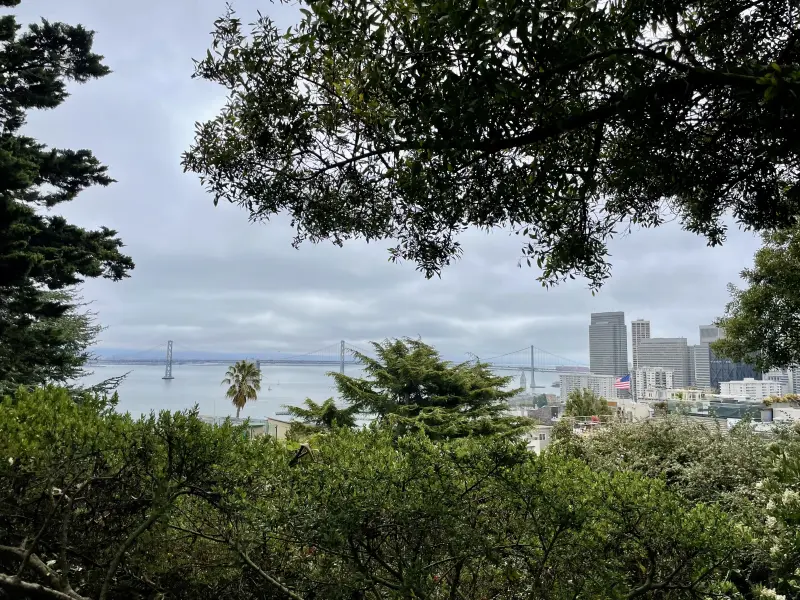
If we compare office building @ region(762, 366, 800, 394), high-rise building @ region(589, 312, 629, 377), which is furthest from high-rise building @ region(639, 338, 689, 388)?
office building @ region(762, 366, 800, 394)

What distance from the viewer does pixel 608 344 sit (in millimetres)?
75000

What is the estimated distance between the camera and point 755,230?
300 centimetres

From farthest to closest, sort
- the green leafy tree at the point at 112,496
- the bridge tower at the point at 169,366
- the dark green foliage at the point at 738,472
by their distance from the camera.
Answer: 1. the bridge tower at the point at 169,366
2. the dark green foliage at the point at 738,472
3. the green leafy tree at the point at 112,496

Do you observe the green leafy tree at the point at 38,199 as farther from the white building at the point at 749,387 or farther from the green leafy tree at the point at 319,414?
the white building at the point at 749,387

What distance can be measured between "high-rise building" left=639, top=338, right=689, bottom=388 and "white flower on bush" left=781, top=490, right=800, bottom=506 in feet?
220

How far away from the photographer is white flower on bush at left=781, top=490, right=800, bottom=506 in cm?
256

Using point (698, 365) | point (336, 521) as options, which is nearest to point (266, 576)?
point (336, 521)

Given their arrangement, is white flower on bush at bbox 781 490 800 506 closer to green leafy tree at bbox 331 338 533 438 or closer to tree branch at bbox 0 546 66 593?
tree branch at bbox 0 546 66 593

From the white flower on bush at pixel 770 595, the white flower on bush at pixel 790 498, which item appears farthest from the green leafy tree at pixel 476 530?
the white flower on bush at pixel 790 498

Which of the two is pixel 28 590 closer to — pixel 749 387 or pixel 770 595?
pixel 770 595

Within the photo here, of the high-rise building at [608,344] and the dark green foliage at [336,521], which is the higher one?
the high-rise building at [608,344]

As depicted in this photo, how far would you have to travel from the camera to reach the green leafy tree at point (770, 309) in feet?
22.6

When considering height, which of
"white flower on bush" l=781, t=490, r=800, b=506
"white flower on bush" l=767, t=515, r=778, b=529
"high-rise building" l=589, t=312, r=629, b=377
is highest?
"high-rise building" l=589, t=312, r=629, b=377

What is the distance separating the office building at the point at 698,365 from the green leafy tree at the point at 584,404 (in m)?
38.9
